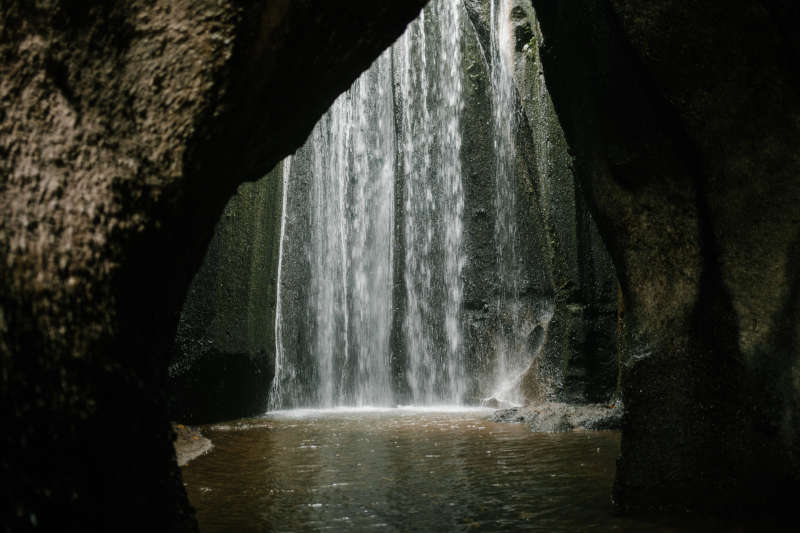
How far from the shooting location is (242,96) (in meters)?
1.96

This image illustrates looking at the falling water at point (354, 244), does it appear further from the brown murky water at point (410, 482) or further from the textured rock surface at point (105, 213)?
the textured rock surface at point (105, 213)

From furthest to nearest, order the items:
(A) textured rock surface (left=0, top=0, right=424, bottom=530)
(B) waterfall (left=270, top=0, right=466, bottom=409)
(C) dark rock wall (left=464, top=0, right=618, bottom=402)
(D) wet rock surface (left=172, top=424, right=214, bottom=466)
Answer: (B) waterfall (left=270, top=0, right=466, bottom=409), (C) dark rock wall (left=464, top=0, right=618, bottom=402), (D) wet rock surface (left=172, top=424, right=214, bottom=466), (A) textured rock surface (left=0, top=0, right=424, bottom=530)

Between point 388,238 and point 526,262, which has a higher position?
point 388,238

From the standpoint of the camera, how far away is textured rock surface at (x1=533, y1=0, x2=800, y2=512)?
2.60m

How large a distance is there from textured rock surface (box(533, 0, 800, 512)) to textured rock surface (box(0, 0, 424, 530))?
5.64 feet

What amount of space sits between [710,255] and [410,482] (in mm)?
1981

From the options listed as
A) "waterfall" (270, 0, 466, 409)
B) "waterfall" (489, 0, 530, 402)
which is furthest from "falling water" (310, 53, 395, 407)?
"waterfall" (489, 0, 530, 402)

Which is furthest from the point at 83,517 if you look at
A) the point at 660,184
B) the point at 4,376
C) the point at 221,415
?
the point at 221,415

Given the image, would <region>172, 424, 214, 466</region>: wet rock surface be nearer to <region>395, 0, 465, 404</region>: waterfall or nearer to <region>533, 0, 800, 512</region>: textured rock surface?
<region>533, 0, 800, 512</region>: textured rock surface

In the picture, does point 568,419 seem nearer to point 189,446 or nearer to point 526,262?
point 189,446

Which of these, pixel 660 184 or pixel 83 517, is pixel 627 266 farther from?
pixel 83 517

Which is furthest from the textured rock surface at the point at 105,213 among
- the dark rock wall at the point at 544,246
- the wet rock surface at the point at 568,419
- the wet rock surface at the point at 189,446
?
the dark rock wall at the point at 544,246

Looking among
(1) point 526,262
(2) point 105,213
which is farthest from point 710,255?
(1) point 526,262

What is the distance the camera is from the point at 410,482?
11.4 feet
